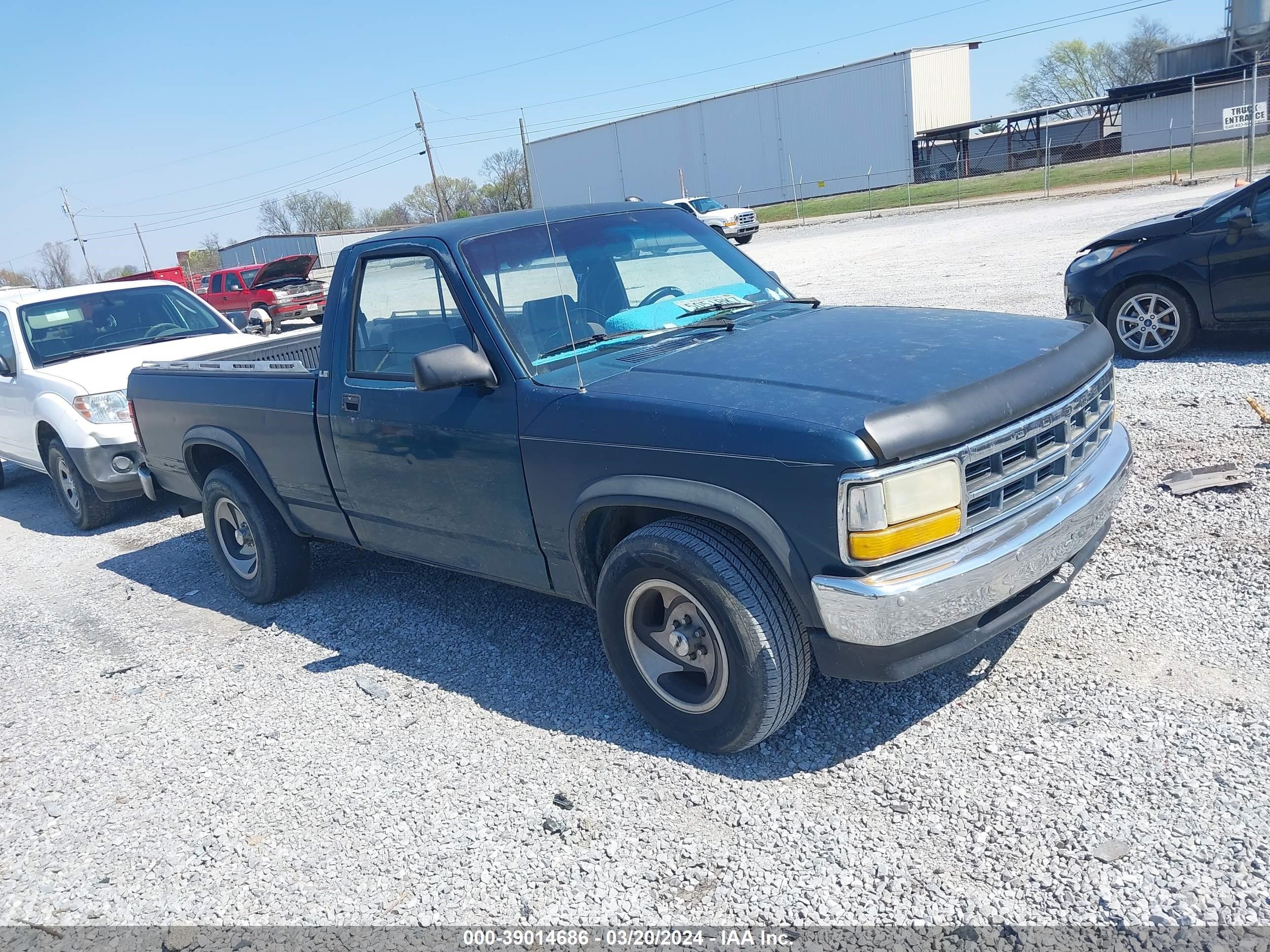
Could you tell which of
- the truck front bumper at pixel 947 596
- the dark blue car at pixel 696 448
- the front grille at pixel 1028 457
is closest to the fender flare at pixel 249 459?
the dark blue car at pixel 696 448

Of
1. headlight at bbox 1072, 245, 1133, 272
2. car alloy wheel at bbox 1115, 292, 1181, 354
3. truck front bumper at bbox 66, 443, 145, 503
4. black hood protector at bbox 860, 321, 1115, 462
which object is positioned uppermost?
black hood protector at bbox 860, 321, 1115, 462

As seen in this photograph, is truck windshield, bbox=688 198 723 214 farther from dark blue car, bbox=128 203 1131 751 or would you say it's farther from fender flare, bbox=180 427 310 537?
dark blue car, bbox=128 203 1131 751

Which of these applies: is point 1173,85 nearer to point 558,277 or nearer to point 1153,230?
point 1153,230

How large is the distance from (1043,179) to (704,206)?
13.1 m

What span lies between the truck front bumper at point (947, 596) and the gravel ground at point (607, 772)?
0.46 metres

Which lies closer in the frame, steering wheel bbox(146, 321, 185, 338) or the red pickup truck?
steering wheel bbox(146, 321, 185, 338)

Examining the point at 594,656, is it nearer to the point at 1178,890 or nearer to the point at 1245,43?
the point at 1178,890

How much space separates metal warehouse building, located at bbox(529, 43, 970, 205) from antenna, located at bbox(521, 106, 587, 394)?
46300 mm

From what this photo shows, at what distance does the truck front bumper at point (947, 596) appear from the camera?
2924 millimetres

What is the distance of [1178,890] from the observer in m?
2.60

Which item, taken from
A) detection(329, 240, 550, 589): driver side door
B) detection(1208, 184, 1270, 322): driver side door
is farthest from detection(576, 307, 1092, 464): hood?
detection(1208, 184, 1270, 322): driver side door

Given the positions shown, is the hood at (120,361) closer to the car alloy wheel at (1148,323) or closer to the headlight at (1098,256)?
the headlight at (1098,256)

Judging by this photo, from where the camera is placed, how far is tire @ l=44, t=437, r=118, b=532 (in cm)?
774

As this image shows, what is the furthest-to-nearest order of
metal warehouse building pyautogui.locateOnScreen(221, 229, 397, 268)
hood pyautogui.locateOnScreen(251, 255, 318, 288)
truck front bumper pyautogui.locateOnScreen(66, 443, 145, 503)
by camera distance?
metal warehouse building pyautogui.locateOnScreen(221, 229, 397, 268) < hood pyautogui.locateOnScreen(251, 255, 318, 288) < truck front bumper pyautogui.locateOnScreen(66, 443, 145, 503)
